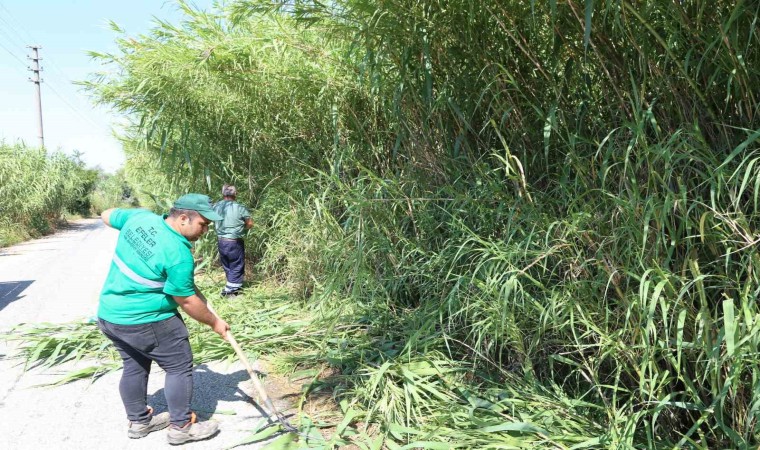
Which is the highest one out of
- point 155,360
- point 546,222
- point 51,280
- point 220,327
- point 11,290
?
point 546,222

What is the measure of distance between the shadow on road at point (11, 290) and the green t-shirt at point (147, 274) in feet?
14.7

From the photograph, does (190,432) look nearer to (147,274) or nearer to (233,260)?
(147,274)

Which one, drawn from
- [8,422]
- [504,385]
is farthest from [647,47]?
[8,422]

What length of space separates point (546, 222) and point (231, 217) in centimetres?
451

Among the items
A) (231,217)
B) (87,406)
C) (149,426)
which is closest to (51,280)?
(231,217)

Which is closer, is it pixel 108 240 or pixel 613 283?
pixel 613 283

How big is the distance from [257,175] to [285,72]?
1.97m

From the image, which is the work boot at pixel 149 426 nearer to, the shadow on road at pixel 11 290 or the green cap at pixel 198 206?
the green cap at pixel 198 206

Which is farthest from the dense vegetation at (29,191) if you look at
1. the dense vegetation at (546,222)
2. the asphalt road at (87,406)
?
the dense vegetation at (546,222)

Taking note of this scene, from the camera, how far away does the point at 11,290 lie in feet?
24.3

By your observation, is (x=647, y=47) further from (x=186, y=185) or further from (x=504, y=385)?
(x=186, y=185)

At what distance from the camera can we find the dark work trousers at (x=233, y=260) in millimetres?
6344

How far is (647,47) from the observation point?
86.8 inches

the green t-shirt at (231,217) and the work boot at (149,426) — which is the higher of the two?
the green t-shirt at (231,217)
